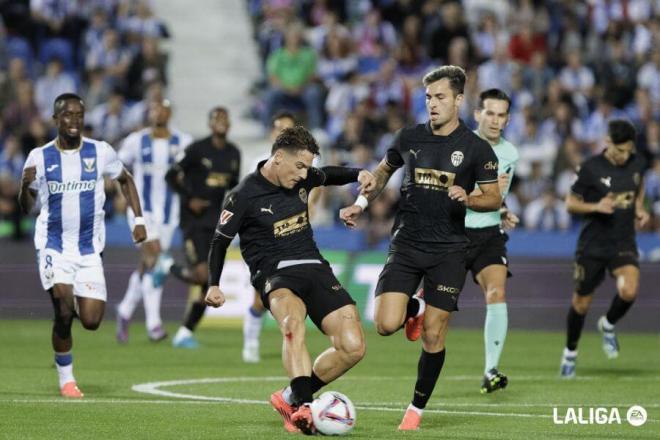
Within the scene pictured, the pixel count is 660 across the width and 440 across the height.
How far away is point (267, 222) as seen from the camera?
10.4 metres

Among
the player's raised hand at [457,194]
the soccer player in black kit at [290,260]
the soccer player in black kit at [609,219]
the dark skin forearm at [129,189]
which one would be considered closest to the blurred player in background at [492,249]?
the soccer player in black kit at [609,219]

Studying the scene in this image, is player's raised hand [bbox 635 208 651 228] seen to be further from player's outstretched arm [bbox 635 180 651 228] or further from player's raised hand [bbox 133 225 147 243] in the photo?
player's raised hand [bbox 133 225 147 243]

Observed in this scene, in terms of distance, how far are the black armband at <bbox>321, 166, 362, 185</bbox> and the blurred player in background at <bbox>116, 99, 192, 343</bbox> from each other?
7.27m

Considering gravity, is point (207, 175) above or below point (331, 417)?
above

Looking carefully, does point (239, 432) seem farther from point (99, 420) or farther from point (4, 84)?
point (4, 84)

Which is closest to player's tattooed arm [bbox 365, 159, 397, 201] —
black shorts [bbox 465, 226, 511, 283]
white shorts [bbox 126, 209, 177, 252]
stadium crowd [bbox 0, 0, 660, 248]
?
black shorts [bbox 465, 226, 511, 283]

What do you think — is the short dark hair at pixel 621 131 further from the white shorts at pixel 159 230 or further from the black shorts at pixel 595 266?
the white shorts at pixel 159 230

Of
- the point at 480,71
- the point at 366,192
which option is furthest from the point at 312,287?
the point at 480,71

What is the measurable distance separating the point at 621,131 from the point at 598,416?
172 inches

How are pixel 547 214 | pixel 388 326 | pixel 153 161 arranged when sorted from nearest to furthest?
pixel 388 326 < pixel 153 161 < pixel 547 214

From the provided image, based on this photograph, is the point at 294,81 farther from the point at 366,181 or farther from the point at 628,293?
the point at 366,181

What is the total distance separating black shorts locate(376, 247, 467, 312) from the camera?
416 inches

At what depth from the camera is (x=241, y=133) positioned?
2645cm

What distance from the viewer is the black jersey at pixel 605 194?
14.7m
